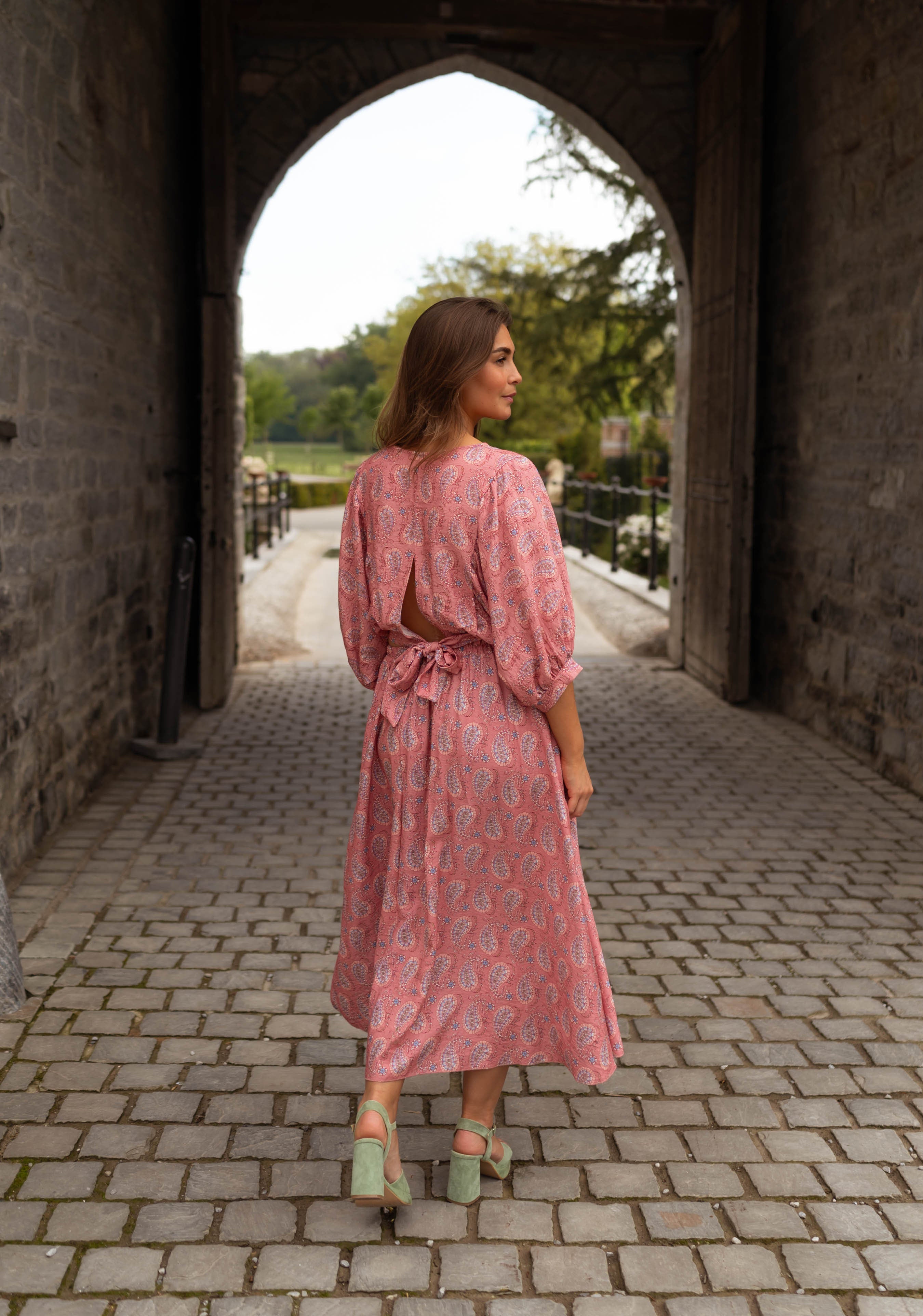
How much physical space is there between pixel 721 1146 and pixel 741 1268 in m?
0.40

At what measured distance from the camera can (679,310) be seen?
27.7 ft

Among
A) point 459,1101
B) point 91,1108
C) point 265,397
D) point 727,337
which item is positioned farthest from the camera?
point 265,397

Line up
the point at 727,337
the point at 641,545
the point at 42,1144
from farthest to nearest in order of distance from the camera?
the point at 641,545 → the point at 727,337 → the point at 42,1144

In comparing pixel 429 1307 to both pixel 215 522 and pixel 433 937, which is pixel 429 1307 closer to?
pixel 433 937

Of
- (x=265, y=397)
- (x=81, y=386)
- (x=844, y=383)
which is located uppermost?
(x=265, y=397)

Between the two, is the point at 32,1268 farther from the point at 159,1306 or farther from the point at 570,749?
the point at 570,749

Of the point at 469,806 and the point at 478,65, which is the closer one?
the point at 469,806

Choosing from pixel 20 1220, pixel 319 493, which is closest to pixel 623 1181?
pixel 20 1220

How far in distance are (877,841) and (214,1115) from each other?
2.83 meters

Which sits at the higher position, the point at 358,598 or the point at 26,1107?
the point at 358,598

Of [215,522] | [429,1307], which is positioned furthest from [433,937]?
A: [215,522]

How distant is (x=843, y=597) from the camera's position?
6121 millimetres

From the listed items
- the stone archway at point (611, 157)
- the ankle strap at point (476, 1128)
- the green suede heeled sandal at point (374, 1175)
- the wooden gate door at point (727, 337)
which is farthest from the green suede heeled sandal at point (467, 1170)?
the stone archway at point (611, 157)

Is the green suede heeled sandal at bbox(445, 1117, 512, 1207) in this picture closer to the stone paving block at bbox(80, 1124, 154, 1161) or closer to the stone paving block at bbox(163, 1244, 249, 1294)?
the stone paving block at bbox(163, 1244, 249, 1294)
